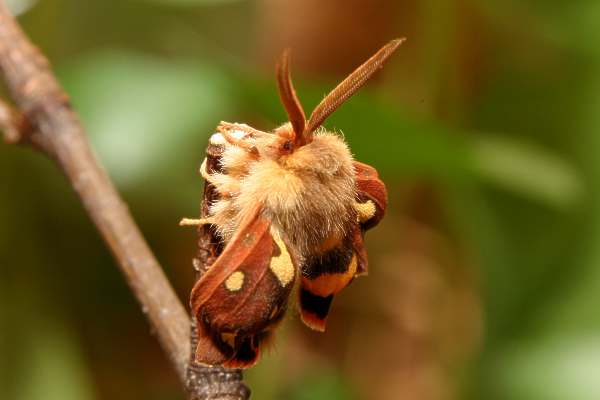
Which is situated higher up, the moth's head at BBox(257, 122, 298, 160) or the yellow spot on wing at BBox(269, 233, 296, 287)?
the moth's head at BBox(257, 122, 298, 160)

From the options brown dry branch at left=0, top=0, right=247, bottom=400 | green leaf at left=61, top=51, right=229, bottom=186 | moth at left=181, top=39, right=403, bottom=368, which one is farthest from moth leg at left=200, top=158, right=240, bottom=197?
green leaf at left=61, top=51, right=229, bottom=186

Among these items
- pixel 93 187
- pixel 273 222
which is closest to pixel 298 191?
pixel 273 222

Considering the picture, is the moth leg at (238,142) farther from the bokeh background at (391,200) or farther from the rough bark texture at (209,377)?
the bokeh background at (391,200)

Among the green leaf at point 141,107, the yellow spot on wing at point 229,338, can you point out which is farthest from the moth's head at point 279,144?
the green leaf at point 141,107

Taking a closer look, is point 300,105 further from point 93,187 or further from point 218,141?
point 93,187

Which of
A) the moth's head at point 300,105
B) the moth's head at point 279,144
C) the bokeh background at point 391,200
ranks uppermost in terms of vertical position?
the moth's head at point 300,105

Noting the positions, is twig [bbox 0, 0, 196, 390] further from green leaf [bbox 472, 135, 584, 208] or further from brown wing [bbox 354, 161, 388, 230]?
green leaf [bbox 472, 135, 584, 208]
